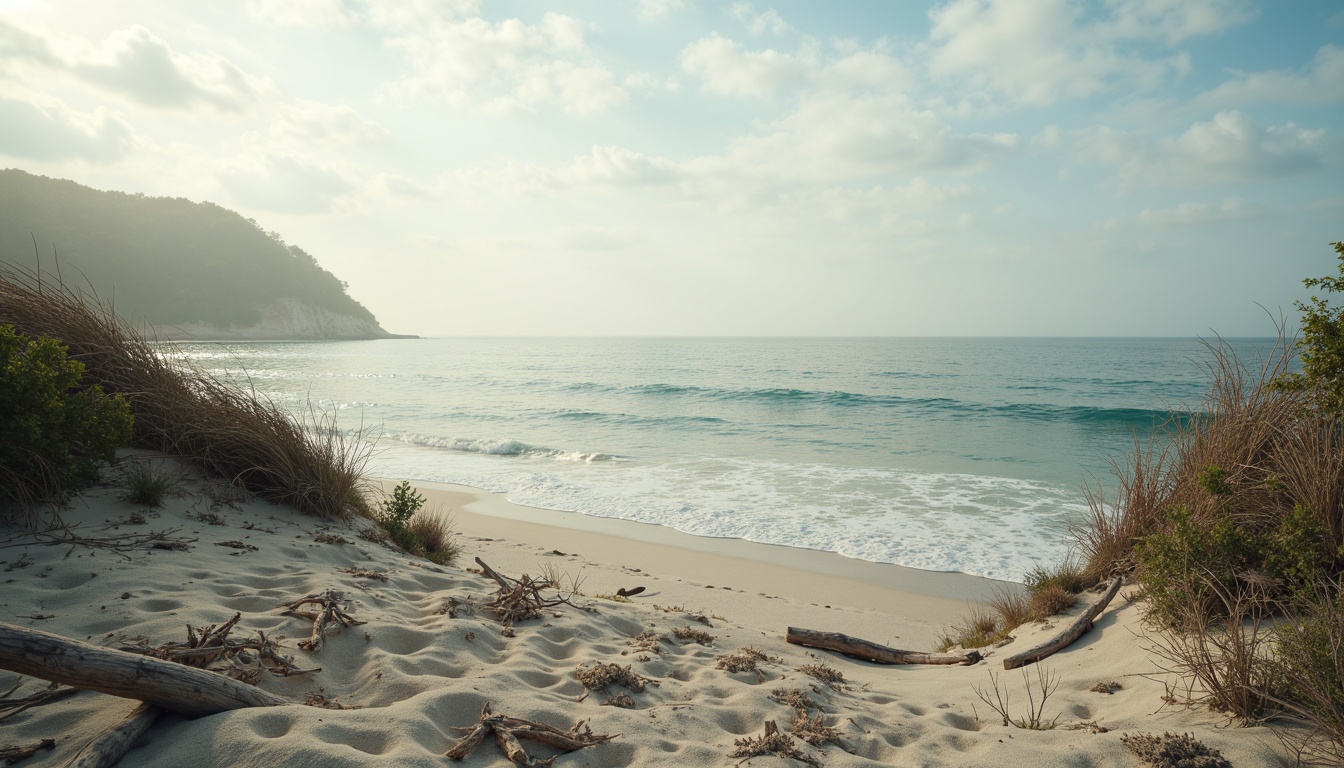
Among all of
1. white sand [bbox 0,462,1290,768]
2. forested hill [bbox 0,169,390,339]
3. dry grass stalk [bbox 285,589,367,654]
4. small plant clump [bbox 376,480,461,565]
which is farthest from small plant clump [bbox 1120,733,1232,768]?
forested hill [bbox 0,169,390,339]

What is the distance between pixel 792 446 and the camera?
20.1 metres

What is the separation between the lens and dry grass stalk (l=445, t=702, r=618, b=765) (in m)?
2.71

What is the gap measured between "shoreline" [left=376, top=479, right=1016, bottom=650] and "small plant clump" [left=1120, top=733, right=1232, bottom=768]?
321 centimetres

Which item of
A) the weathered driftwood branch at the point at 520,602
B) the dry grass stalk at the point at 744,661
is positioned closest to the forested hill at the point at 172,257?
the weathered driftwood branch at the point at 520,602

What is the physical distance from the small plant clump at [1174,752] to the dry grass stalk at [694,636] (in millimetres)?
2694

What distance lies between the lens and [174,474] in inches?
236

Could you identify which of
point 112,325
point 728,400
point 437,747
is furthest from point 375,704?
point 728,400

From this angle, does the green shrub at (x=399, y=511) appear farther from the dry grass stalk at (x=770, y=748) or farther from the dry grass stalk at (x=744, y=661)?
the dry grass stalk at (x=770, y=748)

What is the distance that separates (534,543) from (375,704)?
6.68m

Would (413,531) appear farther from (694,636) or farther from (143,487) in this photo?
(694,636)

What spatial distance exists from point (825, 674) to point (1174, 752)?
1.98 m

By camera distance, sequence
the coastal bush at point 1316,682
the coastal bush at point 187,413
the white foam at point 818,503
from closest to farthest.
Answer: the coastal bush at point 1316,682, the coastal bush at point 187,413, the white foam at point 818,503

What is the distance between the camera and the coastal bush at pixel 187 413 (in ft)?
20.1

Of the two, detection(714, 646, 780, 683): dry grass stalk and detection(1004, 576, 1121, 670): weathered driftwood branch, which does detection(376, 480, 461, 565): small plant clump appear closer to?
detection(714, 646, 780, 683): dry grass stalk
